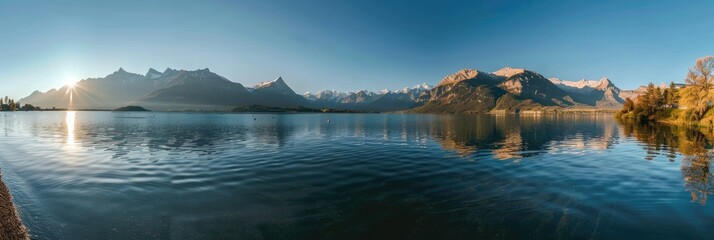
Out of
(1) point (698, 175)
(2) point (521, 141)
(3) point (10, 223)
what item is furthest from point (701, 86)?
(3) point (10, 223)

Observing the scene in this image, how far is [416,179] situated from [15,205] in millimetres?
27562

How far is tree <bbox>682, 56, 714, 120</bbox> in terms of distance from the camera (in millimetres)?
96812

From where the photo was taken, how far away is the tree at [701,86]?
318 ft

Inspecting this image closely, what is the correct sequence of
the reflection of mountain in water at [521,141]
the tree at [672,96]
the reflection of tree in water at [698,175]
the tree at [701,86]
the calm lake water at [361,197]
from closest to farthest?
the calm lake water at [361,197] < the reflection of tree in water at [698,175] < the reflection of mountain in water at [521,141] < the tree at [701,86] < the tree at [672,96]

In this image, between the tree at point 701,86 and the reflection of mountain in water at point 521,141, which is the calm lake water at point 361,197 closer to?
the reflection of mountain in water at point 521,141

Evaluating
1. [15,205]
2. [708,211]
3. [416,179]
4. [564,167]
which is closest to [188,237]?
[15,205]

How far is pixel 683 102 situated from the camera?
119 meters

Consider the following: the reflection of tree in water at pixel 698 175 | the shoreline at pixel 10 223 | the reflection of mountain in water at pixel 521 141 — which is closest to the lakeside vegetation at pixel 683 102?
the reflection of mountain in water at pixel 521 141

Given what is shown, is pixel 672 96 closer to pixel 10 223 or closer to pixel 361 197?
pixel 361 197

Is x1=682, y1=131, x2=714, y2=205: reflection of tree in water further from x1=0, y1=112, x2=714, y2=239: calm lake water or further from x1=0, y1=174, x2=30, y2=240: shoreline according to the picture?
x1=0, y1=174, x2=30, y2=240: shoreline

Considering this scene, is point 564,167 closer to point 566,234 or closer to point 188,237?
point 566,234

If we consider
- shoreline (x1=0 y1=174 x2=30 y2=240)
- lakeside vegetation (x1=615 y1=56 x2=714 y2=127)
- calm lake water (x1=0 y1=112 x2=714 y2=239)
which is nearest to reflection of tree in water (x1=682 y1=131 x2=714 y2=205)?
calm lake water (x1=0 y1=112 x2=714 y2=239)

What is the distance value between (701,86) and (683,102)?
27864 millimetres

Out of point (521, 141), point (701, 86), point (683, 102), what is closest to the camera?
point (521, 141)
